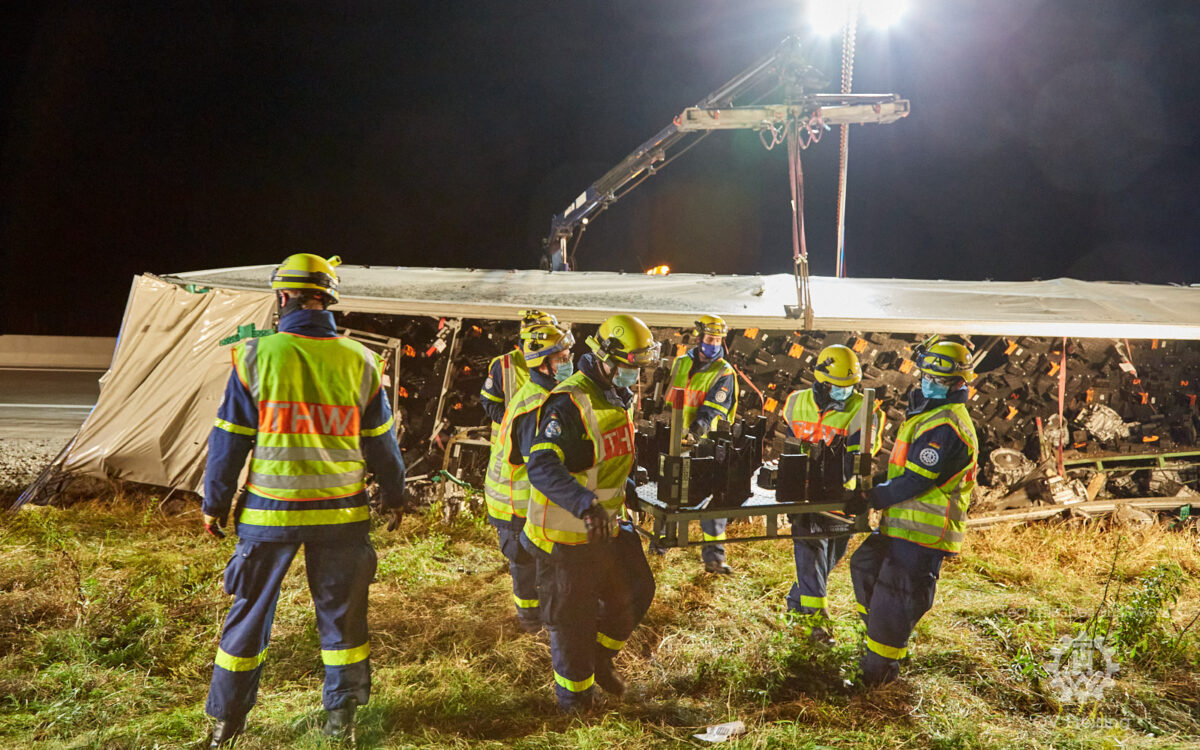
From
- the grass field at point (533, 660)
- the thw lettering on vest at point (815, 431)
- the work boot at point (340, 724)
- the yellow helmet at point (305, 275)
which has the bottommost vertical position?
the grass field at point (533, 660)

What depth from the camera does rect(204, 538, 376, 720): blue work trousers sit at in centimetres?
Answer: 304

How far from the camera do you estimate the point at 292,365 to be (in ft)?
10.2

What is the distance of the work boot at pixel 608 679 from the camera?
3.87 metres

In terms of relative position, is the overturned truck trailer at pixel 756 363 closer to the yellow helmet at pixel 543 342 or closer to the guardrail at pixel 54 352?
the yellow helmet at pixel 543 342

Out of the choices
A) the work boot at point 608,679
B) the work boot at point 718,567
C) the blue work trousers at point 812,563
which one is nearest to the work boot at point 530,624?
the work boot at point 608,679

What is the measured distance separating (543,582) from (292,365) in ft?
A: 5.37

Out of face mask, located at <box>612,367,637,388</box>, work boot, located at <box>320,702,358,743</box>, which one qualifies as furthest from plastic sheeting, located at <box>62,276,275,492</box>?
face mask, located at <box>612,367,637,388</box>

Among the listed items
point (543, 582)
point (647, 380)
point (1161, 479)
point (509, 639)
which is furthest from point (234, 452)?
point (1161, 479)

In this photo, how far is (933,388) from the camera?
393 cm

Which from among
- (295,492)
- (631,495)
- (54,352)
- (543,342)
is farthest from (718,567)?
(54,352)

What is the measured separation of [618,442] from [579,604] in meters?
0.84

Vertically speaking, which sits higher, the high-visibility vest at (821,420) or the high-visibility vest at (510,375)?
the high-visibility vest at (510,375)

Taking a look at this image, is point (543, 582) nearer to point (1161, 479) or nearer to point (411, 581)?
point (411, 581)

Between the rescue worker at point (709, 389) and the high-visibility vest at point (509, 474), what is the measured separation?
1.73 meters
